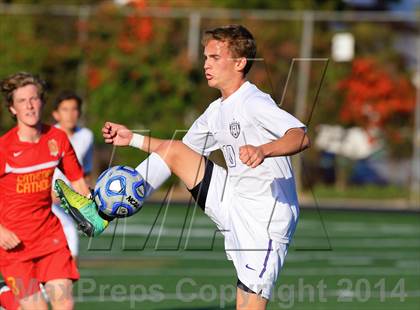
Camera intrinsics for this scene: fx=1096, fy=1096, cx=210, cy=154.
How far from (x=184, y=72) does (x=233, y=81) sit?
16.1m

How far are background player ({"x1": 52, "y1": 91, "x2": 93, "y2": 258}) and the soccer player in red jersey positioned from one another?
2.47 metres

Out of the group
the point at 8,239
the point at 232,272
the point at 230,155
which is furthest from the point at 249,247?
the point at 232,272

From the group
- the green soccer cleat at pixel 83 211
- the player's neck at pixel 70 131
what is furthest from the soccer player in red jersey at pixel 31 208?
the player's neck at pixel 70 131

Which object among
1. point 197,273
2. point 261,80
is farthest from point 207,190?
point 261,80

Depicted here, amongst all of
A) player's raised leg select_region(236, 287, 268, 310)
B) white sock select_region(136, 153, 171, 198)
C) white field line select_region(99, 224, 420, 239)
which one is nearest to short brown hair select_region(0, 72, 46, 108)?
white sock select_region(136, 153, 171, 198)

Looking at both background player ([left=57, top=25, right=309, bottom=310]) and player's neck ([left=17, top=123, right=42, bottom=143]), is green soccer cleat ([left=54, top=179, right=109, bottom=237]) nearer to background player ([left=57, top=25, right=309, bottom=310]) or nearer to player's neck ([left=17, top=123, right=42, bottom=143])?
background player ([left=57, top=25, right=309, bottom=310])

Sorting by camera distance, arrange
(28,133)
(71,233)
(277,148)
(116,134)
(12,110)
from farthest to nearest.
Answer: (71,233), (12,110), (28,133), (116,134), (277,148)

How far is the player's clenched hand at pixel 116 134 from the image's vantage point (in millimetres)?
6496

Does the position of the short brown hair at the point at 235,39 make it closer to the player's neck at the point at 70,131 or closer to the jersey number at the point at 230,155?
the jersey number at the point at 230,155

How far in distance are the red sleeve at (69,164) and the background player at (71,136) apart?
2.35 m

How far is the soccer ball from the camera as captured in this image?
648 cm

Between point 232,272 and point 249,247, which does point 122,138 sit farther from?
point 232,272

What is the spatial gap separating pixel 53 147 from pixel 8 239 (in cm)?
64

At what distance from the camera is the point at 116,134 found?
6566 millimetres
